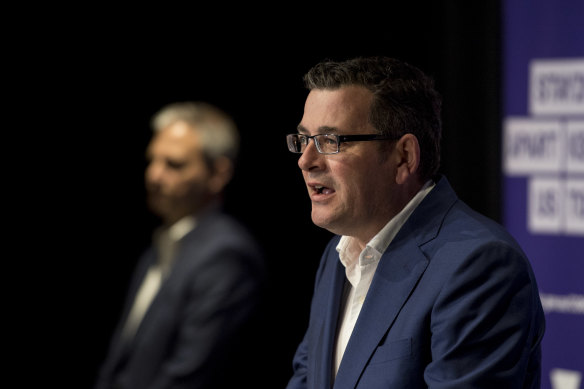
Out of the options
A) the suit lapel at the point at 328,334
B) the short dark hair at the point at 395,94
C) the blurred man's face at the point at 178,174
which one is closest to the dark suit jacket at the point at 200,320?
the blurred man's face at the point at 178,174

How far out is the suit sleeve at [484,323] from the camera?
1683 mm

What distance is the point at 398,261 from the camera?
6.31 ft

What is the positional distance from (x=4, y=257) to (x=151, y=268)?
4.33ft

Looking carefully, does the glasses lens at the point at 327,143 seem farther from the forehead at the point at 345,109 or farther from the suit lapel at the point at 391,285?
the suit lapel at the point at 391,285

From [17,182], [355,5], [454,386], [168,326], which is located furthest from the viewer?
[17,182]

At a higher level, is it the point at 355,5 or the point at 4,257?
the point at 355,5

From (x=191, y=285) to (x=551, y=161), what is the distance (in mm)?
1555

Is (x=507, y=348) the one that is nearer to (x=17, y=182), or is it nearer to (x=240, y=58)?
(x=240, y=58)

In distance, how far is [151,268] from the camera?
4027 mm

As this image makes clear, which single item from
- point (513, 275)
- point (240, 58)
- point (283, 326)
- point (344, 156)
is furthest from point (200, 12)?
point (513, 275)

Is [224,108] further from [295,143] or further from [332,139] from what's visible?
[332,139]

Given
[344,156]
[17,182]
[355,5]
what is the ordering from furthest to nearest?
[17,182], [355,5], [344,156]

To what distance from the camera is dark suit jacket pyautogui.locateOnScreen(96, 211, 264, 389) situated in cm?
353

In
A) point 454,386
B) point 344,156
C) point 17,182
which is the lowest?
point 17,182
